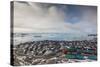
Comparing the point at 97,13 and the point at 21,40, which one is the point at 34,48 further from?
the point at 97,13

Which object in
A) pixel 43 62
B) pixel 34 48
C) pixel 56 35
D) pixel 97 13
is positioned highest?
pixel 97 13

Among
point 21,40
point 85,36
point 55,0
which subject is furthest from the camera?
point 85,36

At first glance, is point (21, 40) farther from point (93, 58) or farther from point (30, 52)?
point (93, 58)

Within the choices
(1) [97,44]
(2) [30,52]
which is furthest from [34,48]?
(1) [97,44]

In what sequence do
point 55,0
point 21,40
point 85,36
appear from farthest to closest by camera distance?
point 85,36 → point 55,0 → point 21,40

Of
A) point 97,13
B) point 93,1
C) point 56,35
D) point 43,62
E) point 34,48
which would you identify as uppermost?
point 93,1

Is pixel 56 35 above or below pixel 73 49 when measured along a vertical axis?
above

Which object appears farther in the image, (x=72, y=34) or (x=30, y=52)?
(x=72, y=34)

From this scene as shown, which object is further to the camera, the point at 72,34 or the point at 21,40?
the point at 72,34

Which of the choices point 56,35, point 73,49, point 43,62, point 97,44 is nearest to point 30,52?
point 43,62
